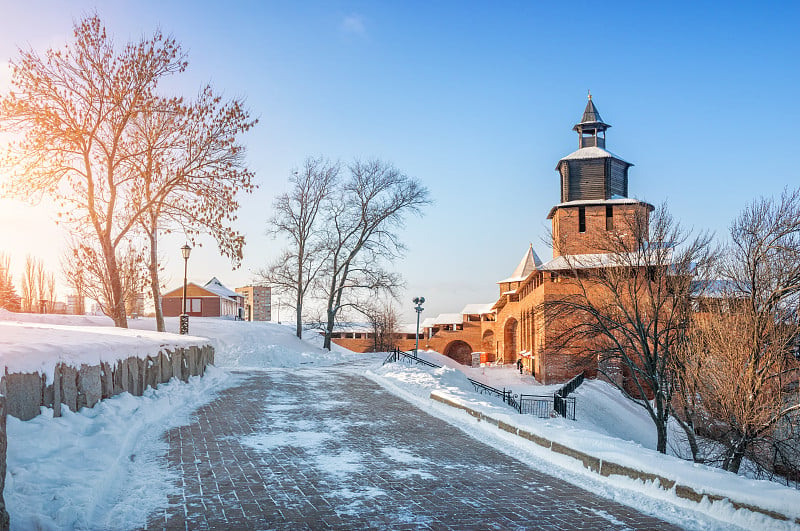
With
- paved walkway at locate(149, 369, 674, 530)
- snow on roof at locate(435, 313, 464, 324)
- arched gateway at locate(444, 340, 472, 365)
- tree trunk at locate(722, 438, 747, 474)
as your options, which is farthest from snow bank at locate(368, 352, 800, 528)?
snow on roof at locate(435, 313, 464, 324)

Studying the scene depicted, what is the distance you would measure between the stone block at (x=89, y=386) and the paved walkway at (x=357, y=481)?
4.04 ft

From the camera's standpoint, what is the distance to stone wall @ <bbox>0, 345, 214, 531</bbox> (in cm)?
590

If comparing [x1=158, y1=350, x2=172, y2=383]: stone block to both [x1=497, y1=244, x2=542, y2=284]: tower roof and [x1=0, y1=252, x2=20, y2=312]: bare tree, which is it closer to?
[x1=0, y1=252, x2=20, y2=312]: bare tree

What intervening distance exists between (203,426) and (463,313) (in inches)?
3190

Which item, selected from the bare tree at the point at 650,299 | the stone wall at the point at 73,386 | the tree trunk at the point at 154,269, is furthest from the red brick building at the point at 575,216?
the stone wall at the point at 73,386

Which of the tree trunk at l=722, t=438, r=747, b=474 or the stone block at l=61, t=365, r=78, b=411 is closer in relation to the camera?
the stone block at l=61, t=365, r=78, b=411

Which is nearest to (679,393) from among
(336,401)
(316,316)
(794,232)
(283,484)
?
(794,232)

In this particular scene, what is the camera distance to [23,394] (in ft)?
20.5

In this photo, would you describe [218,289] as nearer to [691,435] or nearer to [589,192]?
[589,192]

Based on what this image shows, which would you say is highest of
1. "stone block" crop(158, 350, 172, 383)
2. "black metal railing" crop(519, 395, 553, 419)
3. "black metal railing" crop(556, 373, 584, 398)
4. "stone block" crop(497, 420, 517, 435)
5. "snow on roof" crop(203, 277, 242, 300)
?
"snow on roof" crop(203, 277, 242, 300)

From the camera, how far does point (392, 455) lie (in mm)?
Result: 7965

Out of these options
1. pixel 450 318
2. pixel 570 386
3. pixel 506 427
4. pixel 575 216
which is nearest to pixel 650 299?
pixel 570 386

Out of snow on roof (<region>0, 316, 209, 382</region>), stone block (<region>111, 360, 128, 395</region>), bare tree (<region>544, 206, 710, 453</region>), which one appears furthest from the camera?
bare tree (<region>544, 206, 710, 453</region>)

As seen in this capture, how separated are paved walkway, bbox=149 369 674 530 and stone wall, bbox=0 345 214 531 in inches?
48.7
